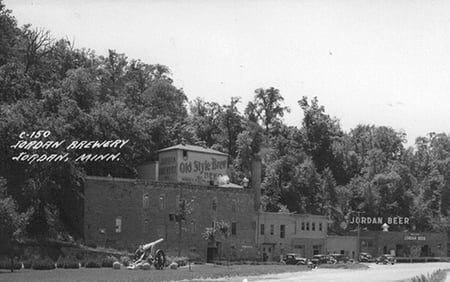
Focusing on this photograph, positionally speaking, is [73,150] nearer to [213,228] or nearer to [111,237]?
[111,237]

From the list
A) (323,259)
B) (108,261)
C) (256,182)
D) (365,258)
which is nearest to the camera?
(108,261)

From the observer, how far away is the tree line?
3019 inches

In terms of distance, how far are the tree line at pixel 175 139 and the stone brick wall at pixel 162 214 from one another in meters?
3.08

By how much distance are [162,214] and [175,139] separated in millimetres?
27447

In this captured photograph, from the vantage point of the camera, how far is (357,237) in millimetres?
119562

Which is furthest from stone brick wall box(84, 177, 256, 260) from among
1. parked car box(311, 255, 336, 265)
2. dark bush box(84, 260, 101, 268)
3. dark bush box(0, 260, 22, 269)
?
dark bush box(0, 260, 22, 269)

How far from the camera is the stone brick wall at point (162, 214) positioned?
8081 centimetres

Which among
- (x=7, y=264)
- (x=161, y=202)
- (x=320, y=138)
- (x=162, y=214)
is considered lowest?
(x=7, y=264)

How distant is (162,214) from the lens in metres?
85.8

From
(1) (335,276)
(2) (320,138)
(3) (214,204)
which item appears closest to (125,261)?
(1) (335,276)

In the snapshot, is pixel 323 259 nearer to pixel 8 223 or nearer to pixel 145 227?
pixel 145 227

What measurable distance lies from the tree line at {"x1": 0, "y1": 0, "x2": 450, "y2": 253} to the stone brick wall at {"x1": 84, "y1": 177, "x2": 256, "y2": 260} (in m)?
3.08

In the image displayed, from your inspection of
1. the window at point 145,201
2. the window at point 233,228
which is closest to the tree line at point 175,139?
the window at point 145,201

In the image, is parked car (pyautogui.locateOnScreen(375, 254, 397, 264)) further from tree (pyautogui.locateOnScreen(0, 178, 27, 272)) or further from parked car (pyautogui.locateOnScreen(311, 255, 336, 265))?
tree (pyautogui.locateOnScreen(0, 178, 27, 272))
